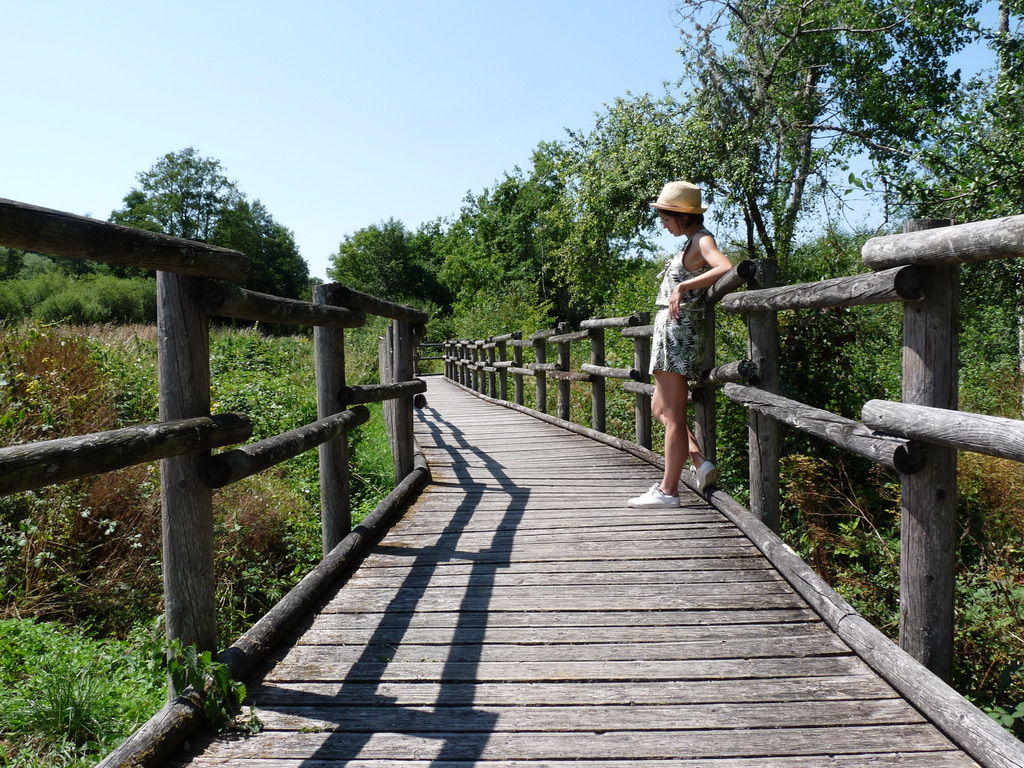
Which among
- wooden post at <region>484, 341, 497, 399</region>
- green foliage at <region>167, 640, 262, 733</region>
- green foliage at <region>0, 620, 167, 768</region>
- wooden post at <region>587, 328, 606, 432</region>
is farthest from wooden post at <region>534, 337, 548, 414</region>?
green foliage at <region>167, 640, 262, 733</region>

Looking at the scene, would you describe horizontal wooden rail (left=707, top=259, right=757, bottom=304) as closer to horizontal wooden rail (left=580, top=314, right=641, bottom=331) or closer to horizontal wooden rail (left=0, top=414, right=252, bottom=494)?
horizontal wooden rail (left=580, top=314, right=641, bottom=331)

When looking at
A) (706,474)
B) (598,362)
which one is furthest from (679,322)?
(598,362)

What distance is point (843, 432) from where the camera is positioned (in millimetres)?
2717

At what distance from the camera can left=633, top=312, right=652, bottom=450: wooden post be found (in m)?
6.26

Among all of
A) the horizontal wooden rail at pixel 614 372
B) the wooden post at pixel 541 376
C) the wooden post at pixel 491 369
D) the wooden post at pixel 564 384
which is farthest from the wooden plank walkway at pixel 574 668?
the wooden post at pixel 491 369

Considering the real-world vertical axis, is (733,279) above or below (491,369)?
above

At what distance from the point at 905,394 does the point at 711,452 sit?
2351 millimetres

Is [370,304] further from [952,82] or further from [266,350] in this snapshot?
[952,82]

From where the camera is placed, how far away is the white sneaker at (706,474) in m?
→ 4.54

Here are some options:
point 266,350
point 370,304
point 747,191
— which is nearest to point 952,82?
point 747,191

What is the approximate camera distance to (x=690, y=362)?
167 inches

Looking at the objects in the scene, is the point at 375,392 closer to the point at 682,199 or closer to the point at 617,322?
the point at 682,199

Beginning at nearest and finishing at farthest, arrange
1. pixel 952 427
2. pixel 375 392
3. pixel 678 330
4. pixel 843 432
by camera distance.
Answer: pixel 952 427 → pixel 843 432 → pixel 678 330 → pixel 375 392

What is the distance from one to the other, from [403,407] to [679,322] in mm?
2183
